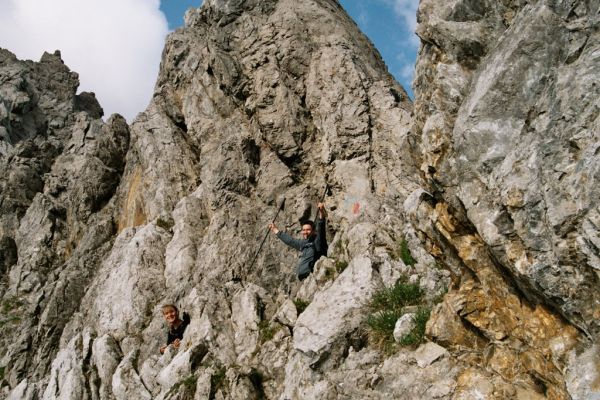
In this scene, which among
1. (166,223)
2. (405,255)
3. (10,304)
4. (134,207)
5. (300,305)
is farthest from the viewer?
(10,304)

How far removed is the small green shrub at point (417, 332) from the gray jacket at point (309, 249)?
687 cm

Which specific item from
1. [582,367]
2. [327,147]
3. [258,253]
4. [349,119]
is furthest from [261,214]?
[582,367]

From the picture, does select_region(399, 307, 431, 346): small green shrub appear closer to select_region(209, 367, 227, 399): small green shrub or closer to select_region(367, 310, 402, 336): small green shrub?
select_region(367, 310, 402, 336): small green shrub

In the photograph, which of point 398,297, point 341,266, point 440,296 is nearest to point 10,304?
point 341,266

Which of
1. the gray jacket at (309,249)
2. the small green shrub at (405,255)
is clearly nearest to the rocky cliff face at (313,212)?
the small green shrub at (405,255)

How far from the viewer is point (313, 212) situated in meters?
21.4

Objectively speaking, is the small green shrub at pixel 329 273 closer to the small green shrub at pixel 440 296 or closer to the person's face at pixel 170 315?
the small green shrub at pixel 440 296

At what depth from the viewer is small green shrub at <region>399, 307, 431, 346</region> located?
1097cm

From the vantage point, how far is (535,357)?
8742 mm

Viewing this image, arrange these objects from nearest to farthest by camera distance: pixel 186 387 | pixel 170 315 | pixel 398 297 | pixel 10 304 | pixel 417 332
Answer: pixel 417 332 < pixel 398 297 < pixel 186 387 < pixel 170 315 < pixel 10 304

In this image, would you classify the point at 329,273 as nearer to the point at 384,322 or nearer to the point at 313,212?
the point at 384,322

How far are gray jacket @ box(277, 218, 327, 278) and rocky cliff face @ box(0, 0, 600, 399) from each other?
882mm

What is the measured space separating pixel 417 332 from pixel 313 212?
35.3ft

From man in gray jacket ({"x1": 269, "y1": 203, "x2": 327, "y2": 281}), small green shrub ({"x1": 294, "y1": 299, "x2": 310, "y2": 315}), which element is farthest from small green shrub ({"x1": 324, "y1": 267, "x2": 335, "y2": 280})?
man in gray jacket ({"x1": 269, "y1": 203, "x2": 327, "y2": 281})
